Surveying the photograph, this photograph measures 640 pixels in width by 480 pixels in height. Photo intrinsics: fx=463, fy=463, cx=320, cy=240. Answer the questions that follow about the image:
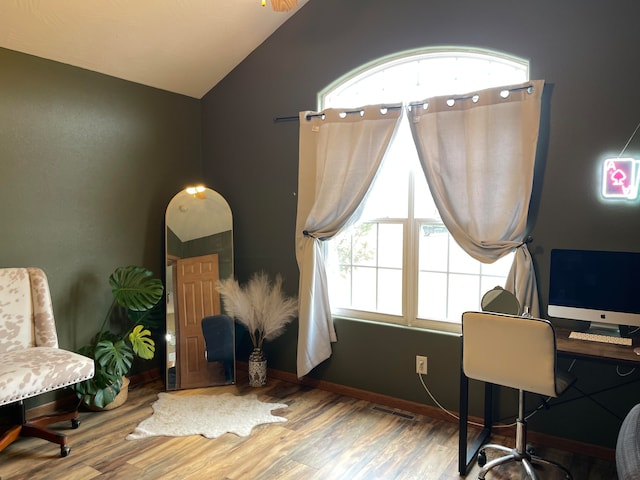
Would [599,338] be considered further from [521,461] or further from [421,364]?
[421,364]

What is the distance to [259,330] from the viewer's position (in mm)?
3691

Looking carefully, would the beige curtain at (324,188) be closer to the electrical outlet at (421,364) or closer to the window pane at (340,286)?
the window pane at (340,286)

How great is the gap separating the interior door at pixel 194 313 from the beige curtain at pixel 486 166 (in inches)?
75.9

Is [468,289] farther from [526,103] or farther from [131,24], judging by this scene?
[131,24]

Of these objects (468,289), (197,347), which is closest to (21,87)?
(197,347)

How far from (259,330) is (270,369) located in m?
0.39

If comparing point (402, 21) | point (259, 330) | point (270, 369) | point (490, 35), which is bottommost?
point (270, 369)

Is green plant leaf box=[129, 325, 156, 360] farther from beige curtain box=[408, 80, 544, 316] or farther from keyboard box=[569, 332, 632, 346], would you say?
keyboard box=[569, 332, 632, 346]

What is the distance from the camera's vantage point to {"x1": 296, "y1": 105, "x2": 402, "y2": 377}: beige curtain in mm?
3221

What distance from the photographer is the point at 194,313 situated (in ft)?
12.1

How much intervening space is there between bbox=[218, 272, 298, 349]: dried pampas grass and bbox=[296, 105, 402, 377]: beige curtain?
0.20 metres

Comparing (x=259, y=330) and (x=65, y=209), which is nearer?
(x=65, y=209)

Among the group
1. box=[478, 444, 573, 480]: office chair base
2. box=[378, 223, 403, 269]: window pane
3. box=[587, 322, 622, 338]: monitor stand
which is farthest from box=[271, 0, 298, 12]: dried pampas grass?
box=[478, 444, 573, 480]: office chair base

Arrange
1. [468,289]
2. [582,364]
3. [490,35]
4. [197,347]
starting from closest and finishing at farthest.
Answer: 1. [582,364]
2. [490,35]
3. [468,289]
4. [197,347]
